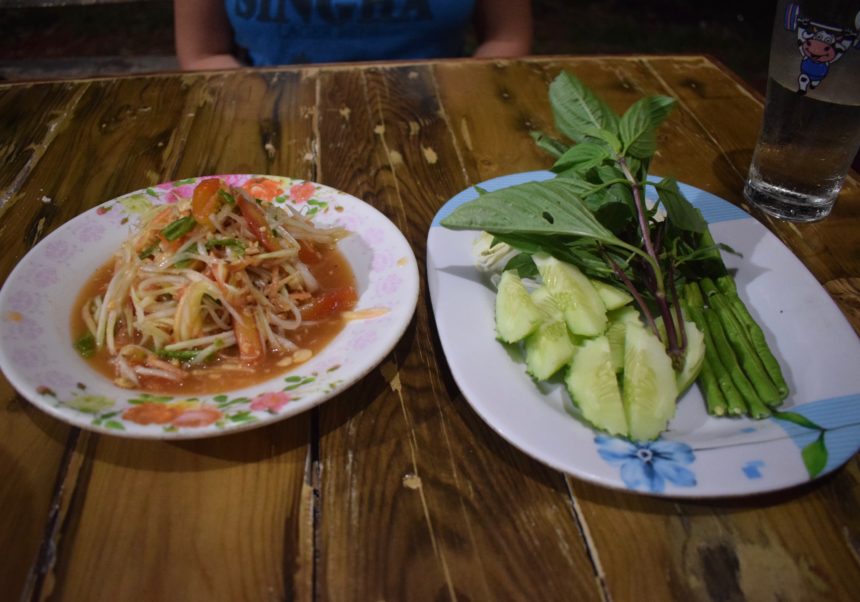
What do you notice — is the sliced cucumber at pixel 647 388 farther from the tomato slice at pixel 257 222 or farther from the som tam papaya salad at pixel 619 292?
the tomato slice at pixel 257 222

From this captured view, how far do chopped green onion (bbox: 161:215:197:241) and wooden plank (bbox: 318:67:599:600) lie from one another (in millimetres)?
510

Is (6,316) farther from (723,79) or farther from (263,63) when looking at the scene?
(723,79)

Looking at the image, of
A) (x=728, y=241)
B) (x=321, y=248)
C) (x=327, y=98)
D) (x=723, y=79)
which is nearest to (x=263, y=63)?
(x=327, y=98)

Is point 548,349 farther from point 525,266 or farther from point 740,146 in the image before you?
point 740,146

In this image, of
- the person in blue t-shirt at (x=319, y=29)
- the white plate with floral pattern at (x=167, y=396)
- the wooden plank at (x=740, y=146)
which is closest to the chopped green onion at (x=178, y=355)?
the white plate with floral pattern at (x=167, y=396)

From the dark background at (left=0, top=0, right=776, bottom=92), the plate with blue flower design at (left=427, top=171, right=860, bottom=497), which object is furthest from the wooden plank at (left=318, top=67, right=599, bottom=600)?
the dark background at (left=0, top=0, right=776, bottom=92)

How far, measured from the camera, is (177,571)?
0.86 metres

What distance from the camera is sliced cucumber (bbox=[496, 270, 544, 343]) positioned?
107 centimetres

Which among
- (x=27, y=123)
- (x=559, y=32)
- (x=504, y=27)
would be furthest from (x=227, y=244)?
(x=559, y=32)

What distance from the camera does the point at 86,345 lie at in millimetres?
1152

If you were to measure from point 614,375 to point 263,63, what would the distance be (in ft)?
7.53

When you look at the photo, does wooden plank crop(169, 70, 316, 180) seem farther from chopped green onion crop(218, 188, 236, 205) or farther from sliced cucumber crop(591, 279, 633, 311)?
sliced cucumber crop(591, 279, 633, 311)

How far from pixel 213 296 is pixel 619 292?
2.60ft

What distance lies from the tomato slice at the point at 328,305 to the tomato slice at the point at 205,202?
29 centimetres
